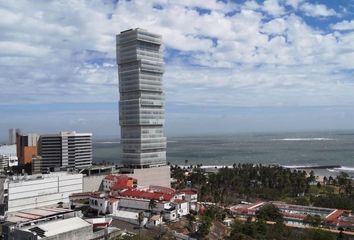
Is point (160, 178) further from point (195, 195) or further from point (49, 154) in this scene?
point (49, 154)

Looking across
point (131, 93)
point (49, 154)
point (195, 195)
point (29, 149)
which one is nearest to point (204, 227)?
point (195, 195)

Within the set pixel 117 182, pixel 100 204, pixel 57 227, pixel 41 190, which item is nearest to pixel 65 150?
pixel 117 182

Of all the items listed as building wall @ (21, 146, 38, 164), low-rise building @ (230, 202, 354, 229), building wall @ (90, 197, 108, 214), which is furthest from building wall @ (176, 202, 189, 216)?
building wall @ (21, 146, 38, 164)

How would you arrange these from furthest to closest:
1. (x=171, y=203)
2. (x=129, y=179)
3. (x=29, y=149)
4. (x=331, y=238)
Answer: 1. (x=29, y=149)
2. (x=129, y=179)
3. (x=171, y=203)
4. (x=331, y=238)

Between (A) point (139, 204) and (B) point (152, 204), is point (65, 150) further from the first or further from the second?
(B) point (152, 204)

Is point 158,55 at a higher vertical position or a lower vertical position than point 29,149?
higher

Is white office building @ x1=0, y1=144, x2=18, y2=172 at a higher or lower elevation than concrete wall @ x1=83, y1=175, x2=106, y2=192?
higher

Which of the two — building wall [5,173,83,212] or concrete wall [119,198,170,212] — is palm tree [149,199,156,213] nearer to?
concrete wall [119,198,170,212]
